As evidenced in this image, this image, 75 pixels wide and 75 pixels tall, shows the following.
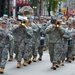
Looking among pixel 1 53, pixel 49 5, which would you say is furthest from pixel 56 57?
pixel 49 5

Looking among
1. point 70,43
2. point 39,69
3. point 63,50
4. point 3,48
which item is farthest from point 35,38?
point 3,48

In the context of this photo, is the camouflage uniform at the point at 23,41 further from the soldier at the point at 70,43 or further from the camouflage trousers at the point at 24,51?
the soldier at the point at 70,43

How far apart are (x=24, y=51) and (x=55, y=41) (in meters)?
1.28

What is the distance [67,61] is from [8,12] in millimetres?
30352

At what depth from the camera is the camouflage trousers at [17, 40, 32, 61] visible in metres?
14.7

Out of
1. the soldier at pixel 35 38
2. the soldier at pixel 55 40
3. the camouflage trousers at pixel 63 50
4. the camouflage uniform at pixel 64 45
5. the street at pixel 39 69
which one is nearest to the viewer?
the street at pixel 39 69

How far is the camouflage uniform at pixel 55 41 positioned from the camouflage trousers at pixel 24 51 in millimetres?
1022

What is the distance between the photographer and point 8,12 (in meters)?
46.8

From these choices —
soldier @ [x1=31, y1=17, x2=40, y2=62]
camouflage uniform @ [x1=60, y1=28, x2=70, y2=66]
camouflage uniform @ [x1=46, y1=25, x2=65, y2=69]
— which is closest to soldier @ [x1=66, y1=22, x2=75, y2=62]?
camouflage uniform @ [x1=60, y1=28, x2=70, y2=66]

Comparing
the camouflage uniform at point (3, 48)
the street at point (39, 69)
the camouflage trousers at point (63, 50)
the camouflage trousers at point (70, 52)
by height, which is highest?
the camouflage uniform at point (3, 48)

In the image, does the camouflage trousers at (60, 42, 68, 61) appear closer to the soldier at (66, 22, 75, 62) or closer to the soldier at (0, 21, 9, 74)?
the soldier at (66, 22, 75, 62)

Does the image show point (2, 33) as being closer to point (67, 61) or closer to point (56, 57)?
point (56, 57)

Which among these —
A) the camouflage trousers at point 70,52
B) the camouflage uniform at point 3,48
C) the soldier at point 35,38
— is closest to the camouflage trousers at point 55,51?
the soldier at point 35,38

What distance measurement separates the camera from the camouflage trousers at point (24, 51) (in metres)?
14.7
